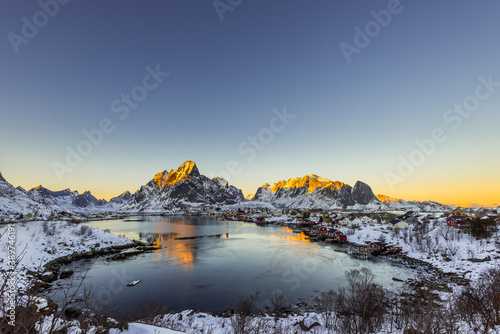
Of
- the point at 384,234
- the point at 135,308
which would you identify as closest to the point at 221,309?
the point at 135,308

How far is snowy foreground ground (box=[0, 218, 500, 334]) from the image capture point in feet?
53.5

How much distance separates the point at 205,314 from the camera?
18141mm

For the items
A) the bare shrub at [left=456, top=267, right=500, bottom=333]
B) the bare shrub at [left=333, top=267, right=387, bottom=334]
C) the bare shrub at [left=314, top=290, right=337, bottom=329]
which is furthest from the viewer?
the bare shrub at [left=314, top=290, right=337, bottom=329]

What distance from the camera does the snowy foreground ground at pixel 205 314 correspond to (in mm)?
16312

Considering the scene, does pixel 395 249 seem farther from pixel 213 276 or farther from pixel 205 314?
pixel 205 314

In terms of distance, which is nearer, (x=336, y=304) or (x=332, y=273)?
(x=336, y=304)

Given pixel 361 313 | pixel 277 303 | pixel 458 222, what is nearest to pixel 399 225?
pixel 458 222

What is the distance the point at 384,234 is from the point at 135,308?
55257mm

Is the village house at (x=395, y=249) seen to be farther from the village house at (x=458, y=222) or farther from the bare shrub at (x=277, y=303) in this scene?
the bare shrub at (x=277, y=303)

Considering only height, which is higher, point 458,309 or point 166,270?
point 458,309

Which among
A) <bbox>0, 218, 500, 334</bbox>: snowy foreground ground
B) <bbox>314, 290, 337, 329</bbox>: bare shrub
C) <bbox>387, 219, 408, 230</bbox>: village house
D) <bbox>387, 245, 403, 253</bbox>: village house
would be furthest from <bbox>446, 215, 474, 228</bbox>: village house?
<bbox>314, 290, 337, 329</bbox>: bare shrub

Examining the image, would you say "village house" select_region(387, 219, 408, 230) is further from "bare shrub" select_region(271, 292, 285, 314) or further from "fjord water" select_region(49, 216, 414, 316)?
"bare shrub" select_region(271, 292, 285, 314)

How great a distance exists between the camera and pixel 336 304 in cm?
1989

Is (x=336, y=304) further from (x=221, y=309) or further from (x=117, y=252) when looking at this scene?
(x=117, y=252)
